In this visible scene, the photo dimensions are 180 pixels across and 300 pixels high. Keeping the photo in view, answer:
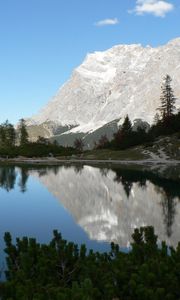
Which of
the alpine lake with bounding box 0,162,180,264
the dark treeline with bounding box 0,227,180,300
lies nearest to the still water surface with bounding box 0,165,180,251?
the alpine lake with bounding box 0,162,180,264

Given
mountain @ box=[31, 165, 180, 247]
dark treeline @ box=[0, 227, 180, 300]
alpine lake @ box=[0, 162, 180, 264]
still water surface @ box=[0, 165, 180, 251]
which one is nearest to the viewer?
dark treeline @ box=[0, 227, 180, 300]

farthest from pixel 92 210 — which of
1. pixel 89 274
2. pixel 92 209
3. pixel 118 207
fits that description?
pixel 89 274

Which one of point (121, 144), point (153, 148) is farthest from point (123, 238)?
point (121, 144)

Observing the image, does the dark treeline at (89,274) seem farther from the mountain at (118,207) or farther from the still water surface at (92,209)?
the mountain at (118,207)

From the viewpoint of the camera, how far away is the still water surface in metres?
34.8

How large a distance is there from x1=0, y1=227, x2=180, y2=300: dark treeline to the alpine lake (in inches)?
577

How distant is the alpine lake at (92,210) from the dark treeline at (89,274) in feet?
48.1

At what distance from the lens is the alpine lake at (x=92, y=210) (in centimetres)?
3438

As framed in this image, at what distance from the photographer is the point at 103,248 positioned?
29.1 meters

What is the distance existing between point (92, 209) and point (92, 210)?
69 cm

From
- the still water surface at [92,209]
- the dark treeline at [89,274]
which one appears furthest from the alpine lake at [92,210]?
the dark treeline at [89,274]

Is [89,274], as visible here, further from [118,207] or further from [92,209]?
[118,207]

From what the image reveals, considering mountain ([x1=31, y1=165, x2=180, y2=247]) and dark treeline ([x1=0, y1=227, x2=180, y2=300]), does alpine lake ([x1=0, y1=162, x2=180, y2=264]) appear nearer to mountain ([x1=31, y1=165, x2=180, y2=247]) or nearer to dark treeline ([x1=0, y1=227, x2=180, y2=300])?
mountain ([x1=31, y1=165, x2=180, y2=247])

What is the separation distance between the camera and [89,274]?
12.5 m
